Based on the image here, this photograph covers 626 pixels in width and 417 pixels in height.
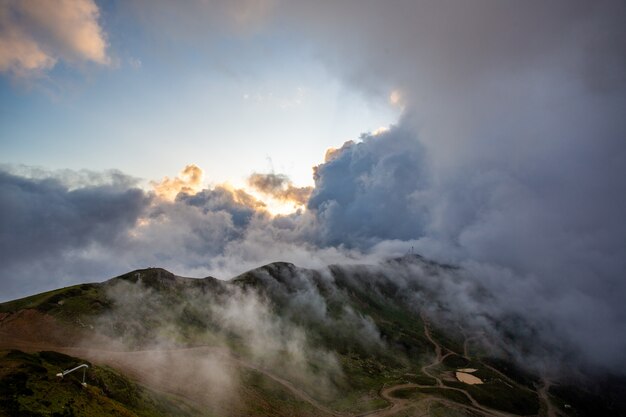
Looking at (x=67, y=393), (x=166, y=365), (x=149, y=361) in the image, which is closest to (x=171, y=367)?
(x=166, y=365)

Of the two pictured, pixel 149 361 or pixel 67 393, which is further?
pixel 149 361

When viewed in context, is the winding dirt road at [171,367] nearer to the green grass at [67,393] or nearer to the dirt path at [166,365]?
the dirt path at [166,365]

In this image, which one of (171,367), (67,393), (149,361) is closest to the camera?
(67,393)

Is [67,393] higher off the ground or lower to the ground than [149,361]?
lower

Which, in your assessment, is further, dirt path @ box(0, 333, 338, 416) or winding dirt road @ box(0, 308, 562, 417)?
winding dirt road @ box(0, 308, 562, 417)

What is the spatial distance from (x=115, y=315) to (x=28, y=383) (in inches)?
3996

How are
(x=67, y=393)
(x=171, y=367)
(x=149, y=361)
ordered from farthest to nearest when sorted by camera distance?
(x=171, y=367) → (x=149, y=361) → (x=67, y=393)

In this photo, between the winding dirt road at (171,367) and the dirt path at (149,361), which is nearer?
the dirt path at (149,361)

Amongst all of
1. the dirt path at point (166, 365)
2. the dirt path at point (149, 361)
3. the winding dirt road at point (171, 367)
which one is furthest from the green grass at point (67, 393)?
the dirt path at point (166, 365)

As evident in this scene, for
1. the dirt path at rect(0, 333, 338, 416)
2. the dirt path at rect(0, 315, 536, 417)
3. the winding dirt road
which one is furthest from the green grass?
the dirt path at rect(0, 315, 536, 417)

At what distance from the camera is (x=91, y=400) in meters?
99.6

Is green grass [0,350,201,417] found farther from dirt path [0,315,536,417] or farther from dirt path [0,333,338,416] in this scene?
dirt path [0,315,536,417]

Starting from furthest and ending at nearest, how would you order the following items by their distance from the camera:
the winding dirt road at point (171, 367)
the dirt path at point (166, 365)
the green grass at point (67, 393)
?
1. the winding dirt road at point (171, 367)
2. the dirt path at point (166, 365)
3. the green grass at point (67, 393)

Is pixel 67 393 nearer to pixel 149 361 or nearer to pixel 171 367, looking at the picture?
pixel 149 361
